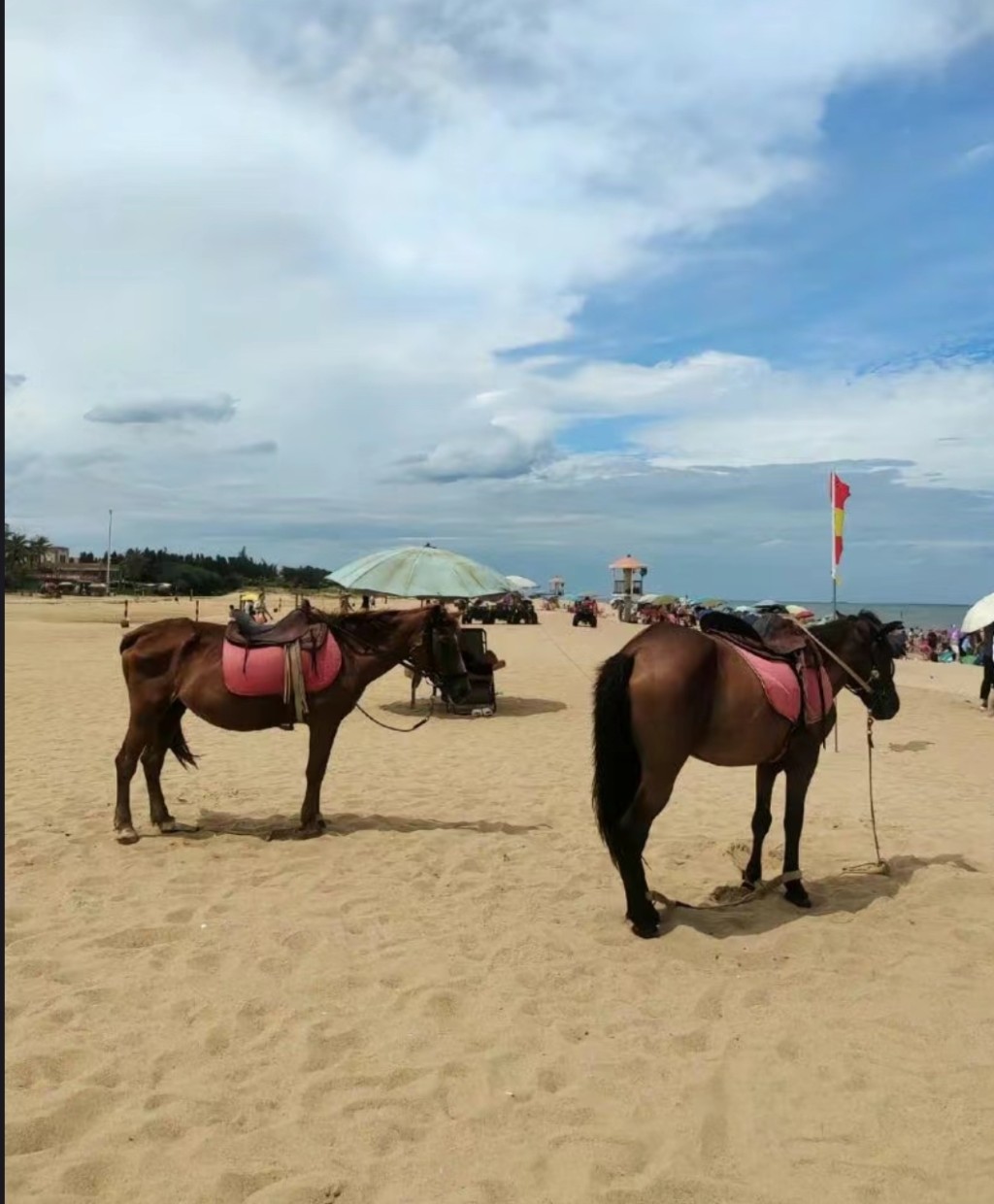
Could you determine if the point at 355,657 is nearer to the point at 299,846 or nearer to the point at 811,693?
the point at 299,846

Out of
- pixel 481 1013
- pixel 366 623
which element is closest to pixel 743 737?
pixel 481 1013

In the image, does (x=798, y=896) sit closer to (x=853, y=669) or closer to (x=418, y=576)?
(x=853, y=669)

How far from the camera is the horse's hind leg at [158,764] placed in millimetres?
6477

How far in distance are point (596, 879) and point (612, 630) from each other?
33.8 metres

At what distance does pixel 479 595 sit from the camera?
12.6 metres

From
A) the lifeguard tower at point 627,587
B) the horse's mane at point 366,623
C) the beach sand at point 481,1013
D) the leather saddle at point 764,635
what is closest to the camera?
the beach sand at point 481,1013

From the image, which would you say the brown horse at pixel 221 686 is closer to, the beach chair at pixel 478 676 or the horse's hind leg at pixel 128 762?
the horse's hind leg at pixel 128 762

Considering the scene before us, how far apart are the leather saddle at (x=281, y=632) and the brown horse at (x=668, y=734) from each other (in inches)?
101

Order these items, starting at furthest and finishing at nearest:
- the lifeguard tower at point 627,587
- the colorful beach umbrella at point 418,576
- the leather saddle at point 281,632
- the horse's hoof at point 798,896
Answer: the lifeguard tower at point 627,587
the colorful beach umbrella at point 418,576
the leather saddle at point 281,632
the horse's hoof at point 798,896

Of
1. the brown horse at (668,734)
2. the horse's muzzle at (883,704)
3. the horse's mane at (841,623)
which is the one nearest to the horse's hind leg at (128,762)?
the brown horse at (668,734)

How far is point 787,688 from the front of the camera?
16.5ft

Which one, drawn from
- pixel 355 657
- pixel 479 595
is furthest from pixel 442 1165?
pixel 479 595

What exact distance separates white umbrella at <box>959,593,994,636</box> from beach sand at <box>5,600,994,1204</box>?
8395 mm

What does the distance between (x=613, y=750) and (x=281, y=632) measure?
9.75 feet
